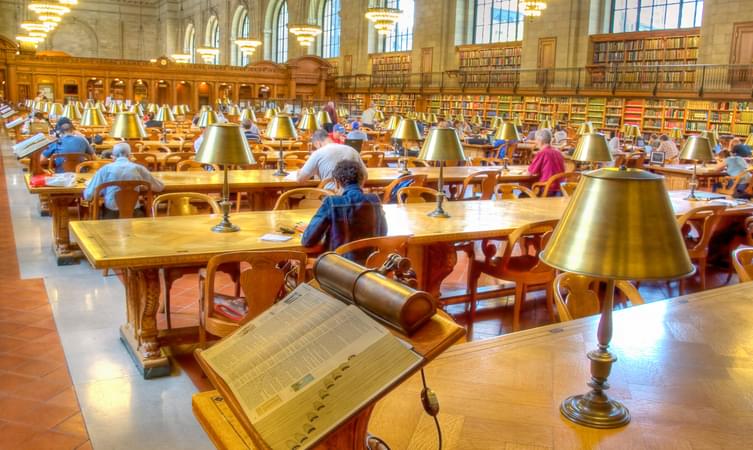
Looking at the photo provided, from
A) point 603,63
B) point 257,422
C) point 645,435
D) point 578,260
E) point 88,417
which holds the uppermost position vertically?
point 603,63

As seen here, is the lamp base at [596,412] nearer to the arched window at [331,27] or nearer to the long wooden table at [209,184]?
the long wooden table at [209,184]

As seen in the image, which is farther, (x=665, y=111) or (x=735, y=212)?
(x=665, y=111)

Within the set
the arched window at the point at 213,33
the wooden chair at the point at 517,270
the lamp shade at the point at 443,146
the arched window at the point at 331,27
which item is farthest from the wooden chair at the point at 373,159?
→ the arched window at the point at 213,33

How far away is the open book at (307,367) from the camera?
3.43 feet

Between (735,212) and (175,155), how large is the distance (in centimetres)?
519

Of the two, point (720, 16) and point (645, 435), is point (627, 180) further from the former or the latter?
point (720, 16)

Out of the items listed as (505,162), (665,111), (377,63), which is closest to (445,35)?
(377,63)

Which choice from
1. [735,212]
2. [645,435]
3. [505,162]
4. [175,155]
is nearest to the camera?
[645,435]

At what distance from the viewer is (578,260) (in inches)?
52.2

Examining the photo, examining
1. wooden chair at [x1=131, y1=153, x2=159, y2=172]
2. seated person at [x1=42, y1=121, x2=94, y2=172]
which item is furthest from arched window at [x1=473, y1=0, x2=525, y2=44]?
seated person at [x1=42, y1=121, x2=94, y2=172]

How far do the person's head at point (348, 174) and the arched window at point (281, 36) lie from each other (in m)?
26.4

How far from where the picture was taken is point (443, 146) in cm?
404

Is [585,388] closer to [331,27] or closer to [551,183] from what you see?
[551,183]

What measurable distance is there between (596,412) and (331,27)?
26.1m
